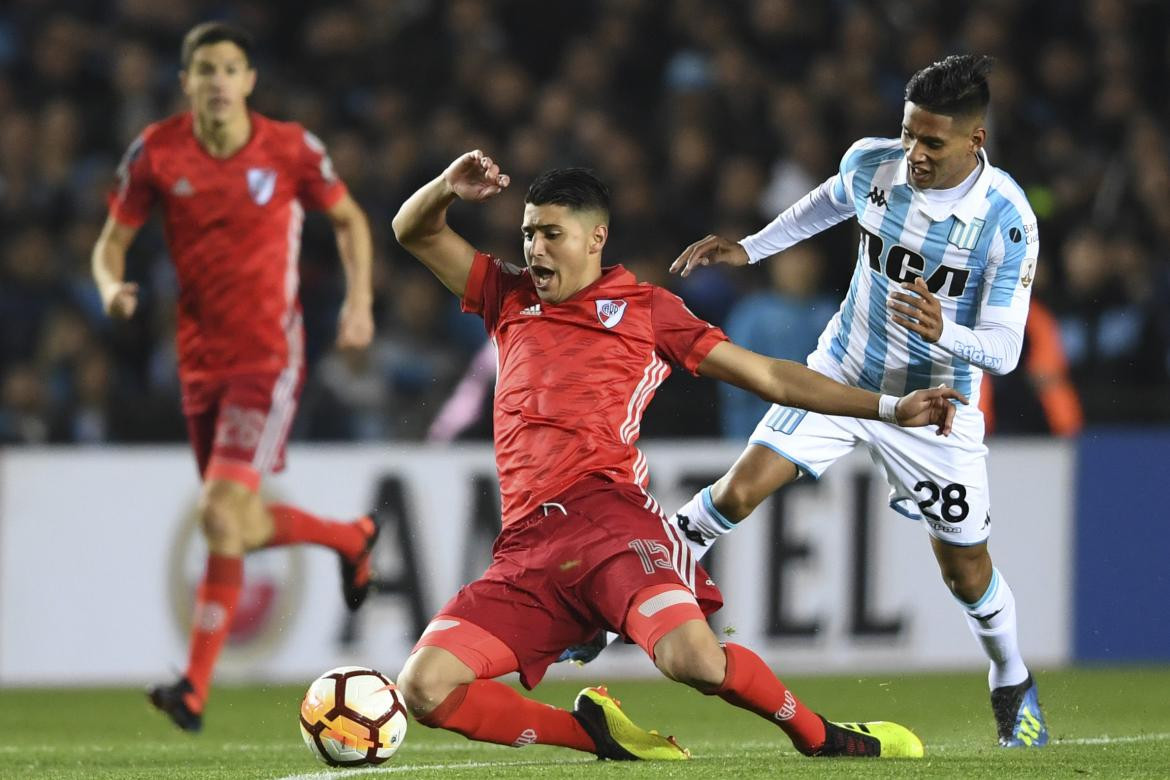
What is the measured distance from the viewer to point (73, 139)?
432 inches

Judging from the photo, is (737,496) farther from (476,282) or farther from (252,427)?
(252,427)

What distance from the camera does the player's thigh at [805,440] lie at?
20.0ft

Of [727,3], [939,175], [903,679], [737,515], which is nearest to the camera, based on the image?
[939,175]

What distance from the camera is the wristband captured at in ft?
16.5

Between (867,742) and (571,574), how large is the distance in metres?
1.01

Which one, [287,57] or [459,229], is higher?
[287,57]

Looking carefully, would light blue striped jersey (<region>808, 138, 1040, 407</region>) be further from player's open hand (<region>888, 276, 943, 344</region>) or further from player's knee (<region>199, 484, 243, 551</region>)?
player's knee (<region>199, 484, 243, 551</region>)

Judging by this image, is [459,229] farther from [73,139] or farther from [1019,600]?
[1019,600]

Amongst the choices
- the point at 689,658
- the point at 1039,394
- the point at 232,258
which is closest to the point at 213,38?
the point at 232,258

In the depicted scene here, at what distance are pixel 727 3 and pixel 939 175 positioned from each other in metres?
6.55

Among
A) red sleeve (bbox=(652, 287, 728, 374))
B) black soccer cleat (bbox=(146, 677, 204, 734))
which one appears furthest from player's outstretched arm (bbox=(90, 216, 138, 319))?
red sleeve (bbox=(652, 287, 728, 374))

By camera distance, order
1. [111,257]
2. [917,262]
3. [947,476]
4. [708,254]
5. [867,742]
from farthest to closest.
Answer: [111,257] < [708,254] < [947,476] < [917,262] < [867,742]

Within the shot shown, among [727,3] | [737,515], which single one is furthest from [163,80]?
[737,515]

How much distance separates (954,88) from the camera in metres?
5.45
